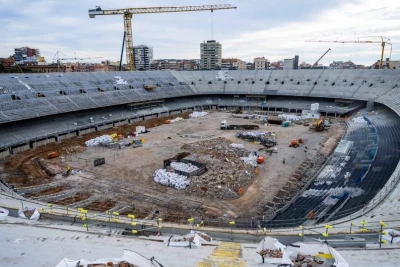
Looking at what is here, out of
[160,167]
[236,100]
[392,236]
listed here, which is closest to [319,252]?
[392,236]

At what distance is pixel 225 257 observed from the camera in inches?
328

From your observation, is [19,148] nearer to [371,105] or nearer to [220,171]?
[220,171]

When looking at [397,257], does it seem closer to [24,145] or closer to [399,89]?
[24,145]

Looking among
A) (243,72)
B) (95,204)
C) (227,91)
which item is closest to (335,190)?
(95,204)

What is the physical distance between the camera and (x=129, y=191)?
68.0 ft

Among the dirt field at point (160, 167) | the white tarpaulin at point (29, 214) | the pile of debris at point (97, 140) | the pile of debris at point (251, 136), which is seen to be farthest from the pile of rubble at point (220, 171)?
the white tarpaulin at point (29, 214)

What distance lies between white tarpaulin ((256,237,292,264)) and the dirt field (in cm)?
911

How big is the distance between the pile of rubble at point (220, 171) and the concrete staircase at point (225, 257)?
34.0ft

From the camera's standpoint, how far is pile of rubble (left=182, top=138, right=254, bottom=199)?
20.1 metres

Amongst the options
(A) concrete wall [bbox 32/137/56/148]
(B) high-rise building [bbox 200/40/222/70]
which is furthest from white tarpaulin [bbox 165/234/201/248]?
(B) high-rise building [bbox 200/40/222/70]

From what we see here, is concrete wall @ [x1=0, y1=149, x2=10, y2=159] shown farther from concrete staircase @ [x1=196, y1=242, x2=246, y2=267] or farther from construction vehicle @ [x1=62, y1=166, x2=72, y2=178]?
concrete staircase @ [x1=196, y1=242, x2=246, y2=267]

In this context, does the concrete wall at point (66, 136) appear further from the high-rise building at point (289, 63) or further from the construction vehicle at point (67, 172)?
the high-rise building at point (289, 63)

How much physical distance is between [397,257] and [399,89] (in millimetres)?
43695

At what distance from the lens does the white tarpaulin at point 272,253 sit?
7.61 metres
